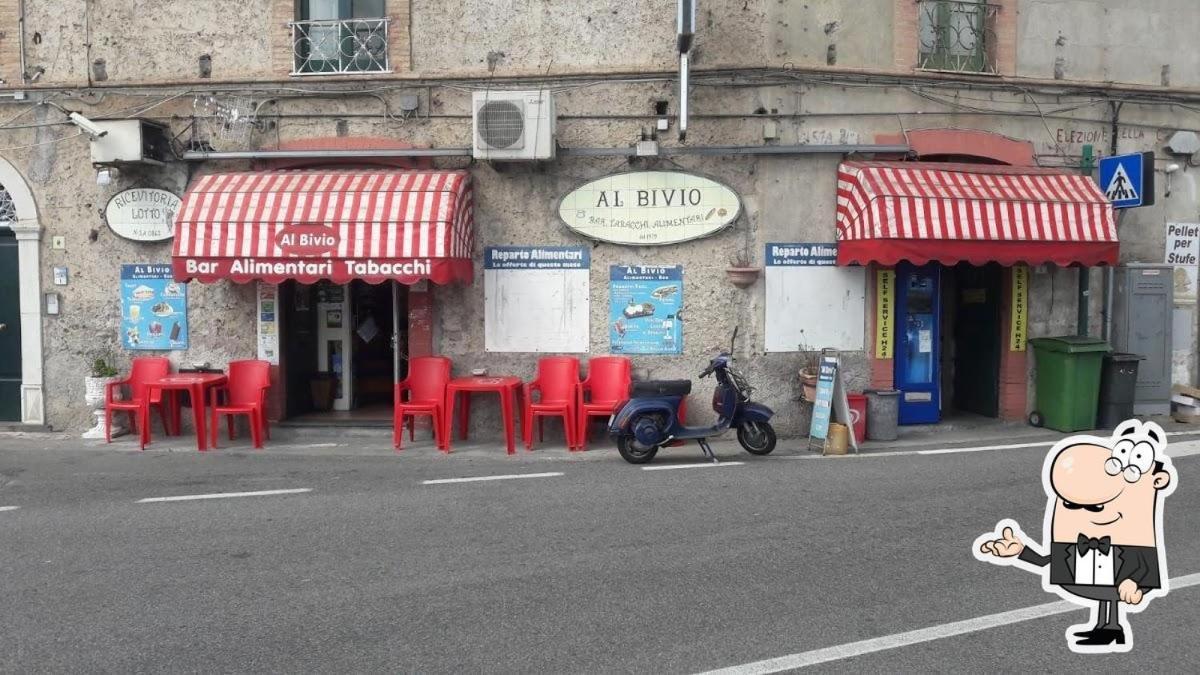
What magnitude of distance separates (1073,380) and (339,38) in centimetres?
998

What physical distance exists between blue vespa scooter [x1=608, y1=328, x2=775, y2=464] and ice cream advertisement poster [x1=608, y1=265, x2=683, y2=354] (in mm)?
1539

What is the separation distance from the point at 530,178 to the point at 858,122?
4.11m

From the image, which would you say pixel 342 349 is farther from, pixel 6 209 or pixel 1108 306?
pixel 1108 306

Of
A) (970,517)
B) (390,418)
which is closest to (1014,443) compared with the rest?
(970,517)

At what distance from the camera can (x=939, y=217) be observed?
10.3 m

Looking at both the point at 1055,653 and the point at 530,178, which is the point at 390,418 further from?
the point at 1055,653

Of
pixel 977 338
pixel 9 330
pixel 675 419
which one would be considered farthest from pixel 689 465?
pixel 9 330

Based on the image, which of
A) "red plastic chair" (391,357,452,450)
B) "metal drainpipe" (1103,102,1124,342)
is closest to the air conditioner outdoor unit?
"red plastic chair" (391,357,452,450)

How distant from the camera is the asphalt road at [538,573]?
4352 mm

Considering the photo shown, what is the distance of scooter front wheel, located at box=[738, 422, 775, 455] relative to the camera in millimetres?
9555

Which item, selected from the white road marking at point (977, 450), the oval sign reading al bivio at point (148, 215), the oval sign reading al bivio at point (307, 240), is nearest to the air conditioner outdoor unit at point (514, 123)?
the oval sign reading al bivio at point (307, 240)

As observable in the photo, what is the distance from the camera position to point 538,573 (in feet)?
18.1

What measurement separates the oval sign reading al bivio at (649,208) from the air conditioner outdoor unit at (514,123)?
0.85 metres

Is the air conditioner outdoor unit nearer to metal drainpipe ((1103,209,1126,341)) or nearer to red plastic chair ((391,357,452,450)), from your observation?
red plastic chair ((391,357,452,450))
